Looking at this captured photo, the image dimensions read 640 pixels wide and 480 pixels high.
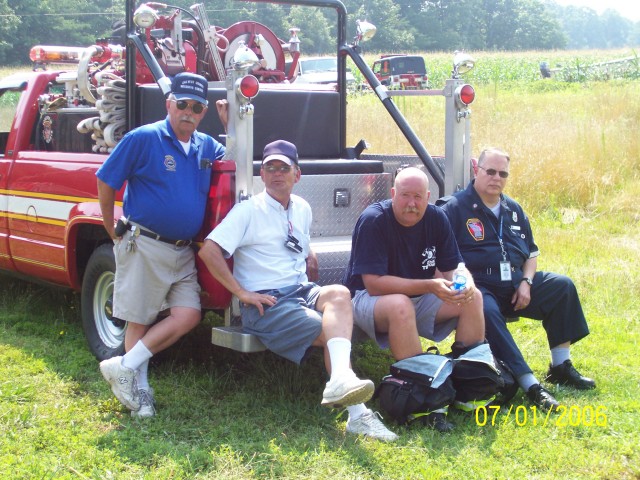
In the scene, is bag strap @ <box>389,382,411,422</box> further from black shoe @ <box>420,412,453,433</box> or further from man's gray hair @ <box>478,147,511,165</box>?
man's gray hair @ <box>478,147,511,165</box>

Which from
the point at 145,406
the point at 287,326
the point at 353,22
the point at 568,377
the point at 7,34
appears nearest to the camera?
the point at 287,326

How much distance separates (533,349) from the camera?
19.0 feet

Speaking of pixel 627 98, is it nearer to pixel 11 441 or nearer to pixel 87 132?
pixel 87 132

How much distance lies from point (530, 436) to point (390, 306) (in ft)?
3.04

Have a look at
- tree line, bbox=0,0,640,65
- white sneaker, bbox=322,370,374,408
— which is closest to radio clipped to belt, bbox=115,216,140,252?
white sneaker, bbox=322,370,374,408

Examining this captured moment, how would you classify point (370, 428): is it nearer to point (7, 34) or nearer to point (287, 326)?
point (287, 326)

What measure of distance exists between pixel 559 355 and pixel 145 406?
2.40 meters

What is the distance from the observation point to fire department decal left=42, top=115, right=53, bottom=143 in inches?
241

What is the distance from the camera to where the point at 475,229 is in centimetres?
507

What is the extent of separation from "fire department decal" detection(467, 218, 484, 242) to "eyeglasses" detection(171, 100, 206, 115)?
167cm

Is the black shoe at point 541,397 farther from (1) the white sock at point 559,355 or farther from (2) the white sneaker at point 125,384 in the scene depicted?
(2) the white sneaker at point 125,384

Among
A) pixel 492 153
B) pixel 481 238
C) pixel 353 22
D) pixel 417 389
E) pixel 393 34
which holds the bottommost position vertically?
pixel 417 389

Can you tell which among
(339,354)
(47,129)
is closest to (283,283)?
(339,354)

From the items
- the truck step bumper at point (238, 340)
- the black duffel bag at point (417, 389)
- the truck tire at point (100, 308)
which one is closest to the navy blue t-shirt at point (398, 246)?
the black duffel bag at point (417, 389)
